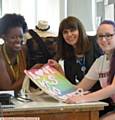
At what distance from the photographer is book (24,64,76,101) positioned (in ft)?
4.73

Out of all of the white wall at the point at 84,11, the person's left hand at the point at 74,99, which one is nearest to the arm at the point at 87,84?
the person's left hand at the point at 74,99

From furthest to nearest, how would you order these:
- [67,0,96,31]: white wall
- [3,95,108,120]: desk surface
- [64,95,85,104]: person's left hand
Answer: [67,0,96,31]: white wall → [64,95,85,104]: person's left hand → [3,95,108,120]: desk surface

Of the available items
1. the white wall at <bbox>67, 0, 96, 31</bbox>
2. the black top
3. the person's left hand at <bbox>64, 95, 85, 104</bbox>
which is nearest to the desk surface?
the person's left hand at <bbox>64, 95, 85, 104</bbox>

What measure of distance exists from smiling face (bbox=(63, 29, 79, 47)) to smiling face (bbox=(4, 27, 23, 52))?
316 mm

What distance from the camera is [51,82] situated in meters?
1.51

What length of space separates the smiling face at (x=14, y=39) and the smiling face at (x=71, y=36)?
316 mm

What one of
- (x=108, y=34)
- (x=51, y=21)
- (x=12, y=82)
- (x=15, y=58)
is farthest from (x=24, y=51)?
(x=51, y=21)

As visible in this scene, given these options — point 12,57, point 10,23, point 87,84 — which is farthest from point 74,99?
point 10,23

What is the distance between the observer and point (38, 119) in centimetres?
129

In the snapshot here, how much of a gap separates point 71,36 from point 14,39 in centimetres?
38

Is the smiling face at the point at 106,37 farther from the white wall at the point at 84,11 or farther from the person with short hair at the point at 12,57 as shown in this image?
the white wall at the point at 84,11

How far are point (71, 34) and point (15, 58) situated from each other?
1.32 feet

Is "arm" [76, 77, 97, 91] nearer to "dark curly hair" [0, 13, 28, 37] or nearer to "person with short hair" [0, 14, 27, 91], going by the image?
"person with short hair" [0, 14, 27, 91]

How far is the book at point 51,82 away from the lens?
1442 millimetres
